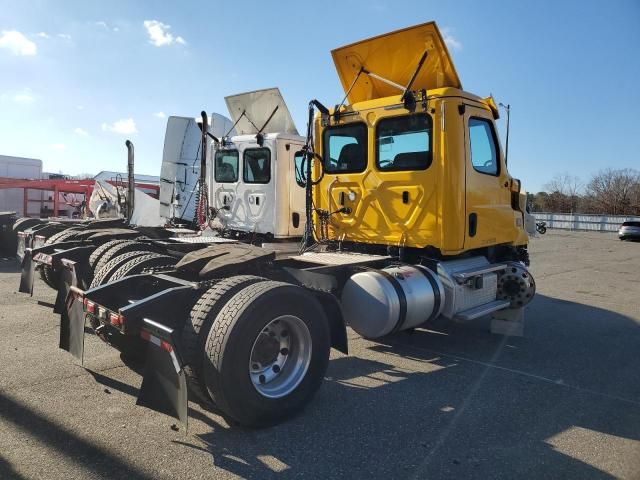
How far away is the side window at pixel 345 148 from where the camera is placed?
605cm

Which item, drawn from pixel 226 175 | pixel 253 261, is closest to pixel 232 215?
pixel 226 175

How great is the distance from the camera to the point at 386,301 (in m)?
4.72

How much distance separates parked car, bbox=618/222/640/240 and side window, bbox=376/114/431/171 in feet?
97.4

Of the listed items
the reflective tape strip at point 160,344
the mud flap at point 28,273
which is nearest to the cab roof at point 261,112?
the mud flap at point 28,273

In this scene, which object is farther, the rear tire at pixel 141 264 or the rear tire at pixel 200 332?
the rear tire at pixel 141 264

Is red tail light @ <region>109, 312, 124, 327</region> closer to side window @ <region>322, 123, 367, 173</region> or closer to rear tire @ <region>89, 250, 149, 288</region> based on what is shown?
rear tire @ <region>89, 250, 149, 288</region>

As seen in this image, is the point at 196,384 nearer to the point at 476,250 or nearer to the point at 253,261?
the point at 253,261

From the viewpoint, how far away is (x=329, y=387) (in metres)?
4.49

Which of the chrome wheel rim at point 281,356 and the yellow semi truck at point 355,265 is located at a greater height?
the yellow semi truck at point 355,265

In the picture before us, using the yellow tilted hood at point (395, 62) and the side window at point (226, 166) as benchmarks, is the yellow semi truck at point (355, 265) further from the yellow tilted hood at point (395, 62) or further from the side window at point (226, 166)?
the side window at point (226, 166)

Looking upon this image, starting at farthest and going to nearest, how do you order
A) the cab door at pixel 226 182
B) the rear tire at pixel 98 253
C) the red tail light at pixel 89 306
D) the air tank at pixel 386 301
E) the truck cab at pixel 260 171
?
the cab door at pixel 226 182 < the truck cab at pixel 260 171 < the rear tire at pixel 98 253 < the air tank at pixel 386 301 < the red tail light at pixel 89 306

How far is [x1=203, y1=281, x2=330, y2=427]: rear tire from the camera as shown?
3.25m

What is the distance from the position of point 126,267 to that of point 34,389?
1.24 meters

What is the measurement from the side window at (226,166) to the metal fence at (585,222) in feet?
116
